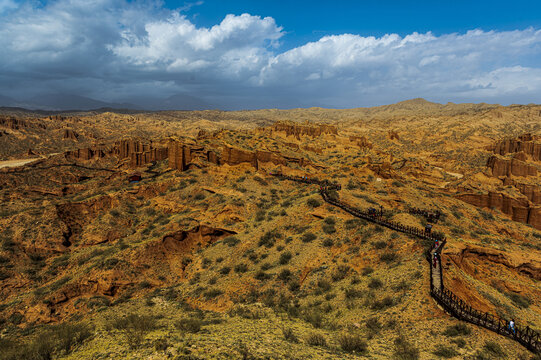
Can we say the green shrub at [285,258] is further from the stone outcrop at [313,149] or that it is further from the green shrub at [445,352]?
the stone outcrop at [313,149]

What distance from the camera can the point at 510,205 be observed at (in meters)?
38.7

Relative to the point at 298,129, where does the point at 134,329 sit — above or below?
below

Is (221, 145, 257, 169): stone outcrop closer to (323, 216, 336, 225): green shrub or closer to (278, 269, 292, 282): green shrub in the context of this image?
(323, 216, 336, 225): green shrub

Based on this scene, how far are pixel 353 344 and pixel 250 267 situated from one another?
38.6 feet

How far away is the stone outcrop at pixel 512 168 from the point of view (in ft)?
197

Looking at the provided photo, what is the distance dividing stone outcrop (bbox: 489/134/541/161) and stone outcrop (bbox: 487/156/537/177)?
16.3 m

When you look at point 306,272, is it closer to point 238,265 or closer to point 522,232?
point 238,265

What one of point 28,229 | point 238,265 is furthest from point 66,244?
point 238,265

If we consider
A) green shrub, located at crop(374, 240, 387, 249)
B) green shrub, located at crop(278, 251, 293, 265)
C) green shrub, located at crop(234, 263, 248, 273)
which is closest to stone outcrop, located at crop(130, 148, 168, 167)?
green shrub, located at crop(234, 263, 248, 273)

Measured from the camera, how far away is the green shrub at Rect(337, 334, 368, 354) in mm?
11138

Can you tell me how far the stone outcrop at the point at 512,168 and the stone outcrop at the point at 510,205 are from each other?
27536mm

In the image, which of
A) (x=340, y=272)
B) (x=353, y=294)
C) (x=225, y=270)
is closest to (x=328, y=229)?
(x=340, y=272)

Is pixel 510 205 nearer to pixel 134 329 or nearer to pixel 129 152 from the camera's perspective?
Result: pixel 134 329

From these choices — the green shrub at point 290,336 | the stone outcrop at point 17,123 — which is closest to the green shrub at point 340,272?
the green shrub at point 290,336
